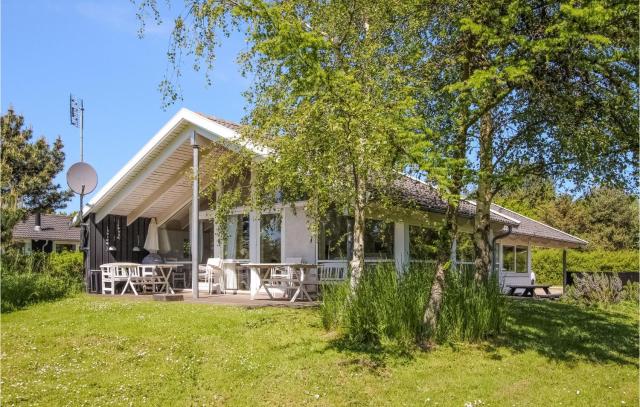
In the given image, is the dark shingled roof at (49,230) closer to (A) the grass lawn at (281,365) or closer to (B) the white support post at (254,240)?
(B) the white support post at (254,240)

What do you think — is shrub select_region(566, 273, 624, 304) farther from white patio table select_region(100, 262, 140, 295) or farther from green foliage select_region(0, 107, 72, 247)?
green foliage select_region(0, 107, 72, 247)

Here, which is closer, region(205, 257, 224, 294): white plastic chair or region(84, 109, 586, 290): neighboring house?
region(84, 109, 586, 290): neighboring house

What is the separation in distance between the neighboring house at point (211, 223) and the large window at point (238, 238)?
0.09ft

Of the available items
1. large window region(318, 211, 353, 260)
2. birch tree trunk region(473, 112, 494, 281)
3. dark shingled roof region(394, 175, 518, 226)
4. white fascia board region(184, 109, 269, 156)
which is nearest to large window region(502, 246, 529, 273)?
dark shingled roof region(394, 175, 518, 226)

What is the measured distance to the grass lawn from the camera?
665 cm

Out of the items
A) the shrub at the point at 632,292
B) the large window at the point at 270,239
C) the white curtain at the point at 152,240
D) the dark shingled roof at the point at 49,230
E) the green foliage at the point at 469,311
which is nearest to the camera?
the green foliage at the point at 469,311

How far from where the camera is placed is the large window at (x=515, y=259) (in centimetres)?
2509

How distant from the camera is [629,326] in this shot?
1112 centimetres

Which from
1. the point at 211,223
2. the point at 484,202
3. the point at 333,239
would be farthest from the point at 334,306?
the point at 211,223

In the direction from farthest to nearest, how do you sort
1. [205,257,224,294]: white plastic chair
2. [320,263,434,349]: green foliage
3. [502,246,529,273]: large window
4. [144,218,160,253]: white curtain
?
[502,246,529,273]: large window → [144,218,160,253]: white curtain → [205,257,224,294]: white plastic chair → [320,263,434,349]: green foliage

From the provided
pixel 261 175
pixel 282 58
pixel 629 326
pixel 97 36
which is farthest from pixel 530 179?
pixel 97 36

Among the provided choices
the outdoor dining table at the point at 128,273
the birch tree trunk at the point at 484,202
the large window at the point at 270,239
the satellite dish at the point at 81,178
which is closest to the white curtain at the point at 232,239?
the large window at the point at 270,239

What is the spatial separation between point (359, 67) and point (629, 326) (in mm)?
7122

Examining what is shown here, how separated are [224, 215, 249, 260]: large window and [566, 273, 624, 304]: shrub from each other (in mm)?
9005
